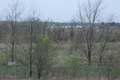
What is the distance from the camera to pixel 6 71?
11359 mm

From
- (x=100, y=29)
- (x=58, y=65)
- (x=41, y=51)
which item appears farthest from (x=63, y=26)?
(x=41, y=51)

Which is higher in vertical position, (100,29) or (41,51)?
(100,29)

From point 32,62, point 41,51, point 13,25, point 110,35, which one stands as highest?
point 13,25

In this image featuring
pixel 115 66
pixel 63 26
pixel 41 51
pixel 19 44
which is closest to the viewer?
pixel 41 51

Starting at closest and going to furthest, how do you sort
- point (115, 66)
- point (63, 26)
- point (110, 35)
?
1. point (115, 66)
2. point (110, 35)
3. point (63, 26)

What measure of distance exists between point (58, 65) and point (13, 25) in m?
6.88

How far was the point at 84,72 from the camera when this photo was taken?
458 inches

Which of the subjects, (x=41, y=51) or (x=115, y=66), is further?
(x=115, y=66)

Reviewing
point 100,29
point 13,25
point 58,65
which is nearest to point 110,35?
point 100,29

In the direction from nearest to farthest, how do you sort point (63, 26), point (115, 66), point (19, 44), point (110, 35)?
point (19, 44)
point (115, 66)
point (110, 35)
point (63, 26)

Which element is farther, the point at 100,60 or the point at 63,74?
the point at 100,60

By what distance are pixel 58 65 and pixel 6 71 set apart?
4.24 meters

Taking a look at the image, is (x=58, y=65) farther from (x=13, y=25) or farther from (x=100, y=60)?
(x=13, y=25)

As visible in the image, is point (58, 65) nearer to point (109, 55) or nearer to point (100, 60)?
point (100, 60)
